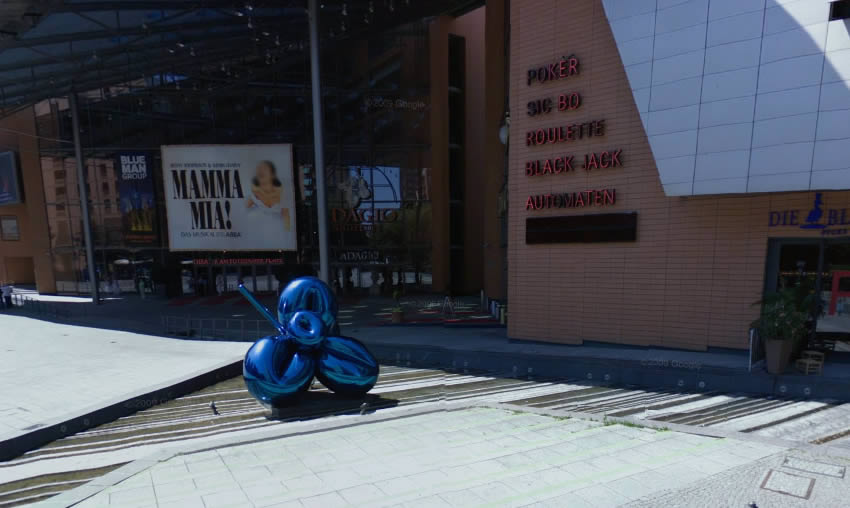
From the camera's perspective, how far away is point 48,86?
23.9 m

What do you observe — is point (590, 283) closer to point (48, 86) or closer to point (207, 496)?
point (207, 496)

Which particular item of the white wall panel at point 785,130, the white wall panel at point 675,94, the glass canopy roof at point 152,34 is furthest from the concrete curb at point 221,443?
the glass canopy roof at point 152,34

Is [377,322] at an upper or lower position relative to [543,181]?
lower

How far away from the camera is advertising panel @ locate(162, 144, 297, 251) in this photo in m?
24.7

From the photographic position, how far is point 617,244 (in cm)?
1241

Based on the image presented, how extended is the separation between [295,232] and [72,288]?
19.6 metres

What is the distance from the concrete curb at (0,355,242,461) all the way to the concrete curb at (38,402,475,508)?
2777mm

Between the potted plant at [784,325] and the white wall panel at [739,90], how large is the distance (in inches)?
98.3

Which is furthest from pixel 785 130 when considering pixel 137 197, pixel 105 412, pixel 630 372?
pixel 137 197

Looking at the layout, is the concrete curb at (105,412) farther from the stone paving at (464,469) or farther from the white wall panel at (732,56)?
the white wall panel at (732,56)

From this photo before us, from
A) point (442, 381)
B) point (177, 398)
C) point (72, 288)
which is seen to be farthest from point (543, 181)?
point (72, 288)

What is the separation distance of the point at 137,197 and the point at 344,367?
92.0ft

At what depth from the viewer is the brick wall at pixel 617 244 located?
10750 mm

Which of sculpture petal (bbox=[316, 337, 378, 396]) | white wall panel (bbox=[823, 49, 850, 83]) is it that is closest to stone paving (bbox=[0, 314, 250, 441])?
sculpture petal (bbox=[316, 337, 378, 396])
